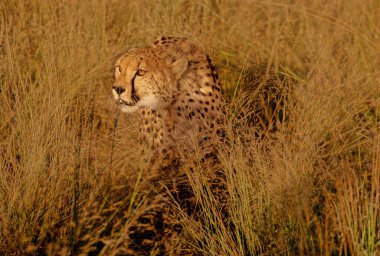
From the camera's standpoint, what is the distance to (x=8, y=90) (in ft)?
9.87

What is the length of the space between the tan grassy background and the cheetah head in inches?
5.4

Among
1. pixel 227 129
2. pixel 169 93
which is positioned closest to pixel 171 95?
pixel 169 93

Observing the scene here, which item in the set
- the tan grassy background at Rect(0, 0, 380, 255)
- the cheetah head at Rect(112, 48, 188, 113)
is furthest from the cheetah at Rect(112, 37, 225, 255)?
the tan grassy background at Rect(0, 0, 380, 255)

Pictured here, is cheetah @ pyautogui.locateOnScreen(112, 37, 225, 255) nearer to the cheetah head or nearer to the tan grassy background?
the cheetah head

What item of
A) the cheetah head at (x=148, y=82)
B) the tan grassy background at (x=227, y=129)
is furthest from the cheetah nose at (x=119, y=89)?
the tan grassy background at (x=227, y=129)

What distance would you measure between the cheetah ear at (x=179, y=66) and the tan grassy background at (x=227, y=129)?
0.25 m

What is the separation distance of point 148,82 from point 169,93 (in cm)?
9

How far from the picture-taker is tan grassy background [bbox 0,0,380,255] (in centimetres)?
238

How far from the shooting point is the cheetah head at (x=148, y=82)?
3.06m

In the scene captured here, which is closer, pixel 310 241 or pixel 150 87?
pixel 310 241

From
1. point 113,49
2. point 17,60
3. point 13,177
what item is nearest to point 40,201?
point 13,177

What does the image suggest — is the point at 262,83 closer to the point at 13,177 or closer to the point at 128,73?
the point at 128,73

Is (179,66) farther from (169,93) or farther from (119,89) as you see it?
(119,89)

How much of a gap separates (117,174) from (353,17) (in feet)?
6.86
